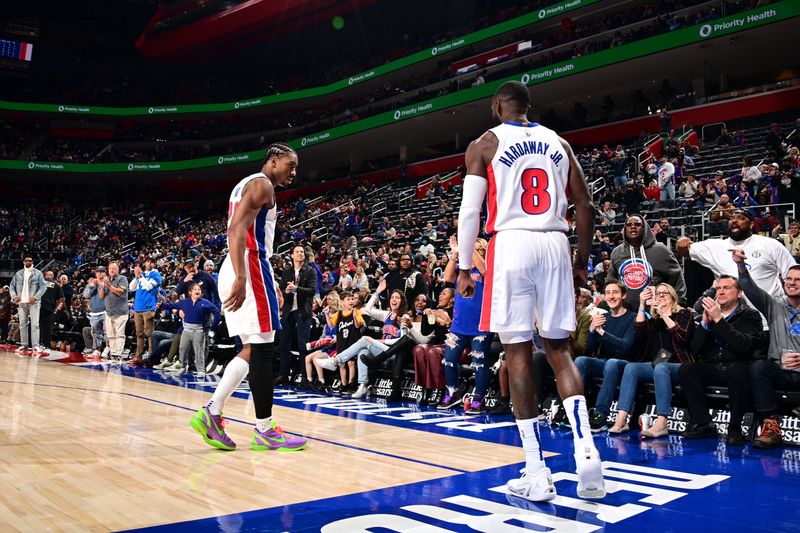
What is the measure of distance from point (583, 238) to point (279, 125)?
3219 centimetres

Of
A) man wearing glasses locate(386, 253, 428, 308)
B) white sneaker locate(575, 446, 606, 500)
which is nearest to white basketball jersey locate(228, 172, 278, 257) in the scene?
white sneaker locate(575, 446, 606, 500)

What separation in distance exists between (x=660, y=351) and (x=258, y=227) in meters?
3.28

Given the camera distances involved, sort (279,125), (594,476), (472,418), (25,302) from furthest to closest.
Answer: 1. (279,125)
2. (25,302)
3. (472,418)
4. (594,476)

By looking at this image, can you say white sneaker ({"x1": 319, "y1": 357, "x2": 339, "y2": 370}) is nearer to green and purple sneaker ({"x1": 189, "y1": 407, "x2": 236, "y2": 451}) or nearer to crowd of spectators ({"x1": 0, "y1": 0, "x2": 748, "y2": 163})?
green and purple sneaker ({"x1": 189, "y1": 407, "x2": 236, "y2": 451})

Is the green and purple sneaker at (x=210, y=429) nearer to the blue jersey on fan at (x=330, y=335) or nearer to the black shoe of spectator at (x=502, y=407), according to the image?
the black shoe of spectator at (x=502, y=407)

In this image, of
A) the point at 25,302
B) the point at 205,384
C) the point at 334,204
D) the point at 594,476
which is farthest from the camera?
the point at 334,204

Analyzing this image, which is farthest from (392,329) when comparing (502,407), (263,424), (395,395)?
(263,424)

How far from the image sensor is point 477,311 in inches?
240

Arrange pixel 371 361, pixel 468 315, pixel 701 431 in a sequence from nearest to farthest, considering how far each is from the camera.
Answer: pixel 701 431
pixel 468 315
pixel 371 361

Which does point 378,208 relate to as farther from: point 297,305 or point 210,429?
point 210,429

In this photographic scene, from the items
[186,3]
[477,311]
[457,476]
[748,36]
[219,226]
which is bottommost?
[457,476]

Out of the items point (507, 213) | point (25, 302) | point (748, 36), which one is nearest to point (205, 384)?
point (25, 302)

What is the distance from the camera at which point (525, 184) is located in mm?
3059

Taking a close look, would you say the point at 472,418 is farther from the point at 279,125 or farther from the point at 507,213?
the point at 279,125
